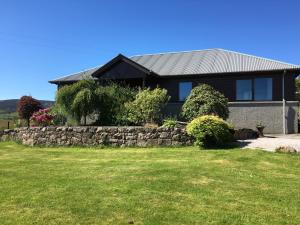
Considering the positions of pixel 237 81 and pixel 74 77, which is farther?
pixel 74 77

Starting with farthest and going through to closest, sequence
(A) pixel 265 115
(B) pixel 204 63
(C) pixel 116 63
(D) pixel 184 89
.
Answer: (B) pixel 204 63 < (D) pixel 184 89 < (C) pixel 116 63 < (A) pixel 265 115

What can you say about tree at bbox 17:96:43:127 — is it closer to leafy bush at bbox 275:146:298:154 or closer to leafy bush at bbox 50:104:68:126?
leafy bush at bbox 50:104:68:126

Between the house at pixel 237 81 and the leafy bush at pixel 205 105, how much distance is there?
12.6 ft

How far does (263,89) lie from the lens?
2397cm

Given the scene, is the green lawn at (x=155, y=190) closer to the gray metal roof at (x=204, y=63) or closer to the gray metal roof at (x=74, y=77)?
the gray metal roof at (x=204, y=63)

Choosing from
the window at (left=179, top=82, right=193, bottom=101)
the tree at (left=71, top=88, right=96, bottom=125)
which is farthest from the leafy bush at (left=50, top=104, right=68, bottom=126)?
the window at (left=179, top=82, right=193, bottom=101)

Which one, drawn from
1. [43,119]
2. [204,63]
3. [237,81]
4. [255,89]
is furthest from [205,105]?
[43,119]

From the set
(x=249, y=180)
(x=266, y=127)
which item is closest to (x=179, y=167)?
(x=249, y=180)

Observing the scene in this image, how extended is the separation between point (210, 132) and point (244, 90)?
11304 mm

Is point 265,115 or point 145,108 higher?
point 145,108

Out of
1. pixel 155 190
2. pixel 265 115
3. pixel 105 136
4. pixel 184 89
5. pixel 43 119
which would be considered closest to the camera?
pixel 155 190

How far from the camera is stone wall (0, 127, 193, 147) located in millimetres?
15492

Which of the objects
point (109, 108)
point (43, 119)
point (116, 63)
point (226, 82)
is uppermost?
point (116, 63)

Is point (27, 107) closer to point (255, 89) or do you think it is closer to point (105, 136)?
point (105, 136)
